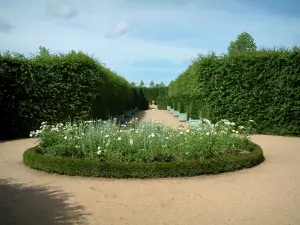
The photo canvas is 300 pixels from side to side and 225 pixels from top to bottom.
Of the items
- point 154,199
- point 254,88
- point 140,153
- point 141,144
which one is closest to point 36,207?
point 154,199

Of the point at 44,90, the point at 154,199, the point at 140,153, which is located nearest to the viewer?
the point at 154,199

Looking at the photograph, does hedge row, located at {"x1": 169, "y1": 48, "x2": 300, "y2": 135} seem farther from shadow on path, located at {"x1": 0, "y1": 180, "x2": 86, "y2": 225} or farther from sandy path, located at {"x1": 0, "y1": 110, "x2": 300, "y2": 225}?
shadow on path, located at {"x1": 0, "y1": 180, "x2": 86, "y2": 225}

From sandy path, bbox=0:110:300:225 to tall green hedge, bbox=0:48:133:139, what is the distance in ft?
19.1

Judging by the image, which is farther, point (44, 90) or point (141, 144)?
point (44, 90)

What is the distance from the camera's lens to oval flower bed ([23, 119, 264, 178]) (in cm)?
691

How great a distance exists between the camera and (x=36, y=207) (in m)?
5.05

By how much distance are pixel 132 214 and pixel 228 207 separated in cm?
149

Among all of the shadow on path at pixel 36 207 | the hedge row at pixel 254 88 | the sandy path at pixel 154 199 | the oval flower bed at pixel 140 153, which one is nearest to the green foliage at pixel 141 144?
the oval flower bed at pixel 140 153

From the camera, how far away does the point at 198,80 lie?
49.4 ft

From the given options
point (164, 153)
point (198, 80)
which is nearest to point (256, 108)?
point (198, 80)

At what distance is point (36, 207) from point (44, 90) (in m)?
9.11

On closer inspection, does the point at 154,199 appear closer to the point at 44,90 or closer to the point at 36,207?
the point at 36,207

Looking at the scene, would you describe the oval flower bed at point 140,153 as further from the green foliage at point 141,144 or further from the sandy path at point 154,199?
the sandy path at point 154,199

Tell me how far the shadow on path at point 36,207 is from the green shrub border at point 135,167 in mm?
980
